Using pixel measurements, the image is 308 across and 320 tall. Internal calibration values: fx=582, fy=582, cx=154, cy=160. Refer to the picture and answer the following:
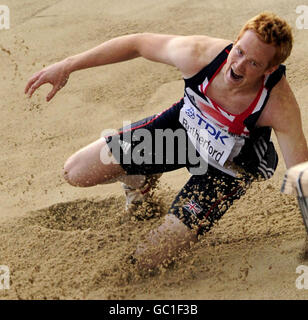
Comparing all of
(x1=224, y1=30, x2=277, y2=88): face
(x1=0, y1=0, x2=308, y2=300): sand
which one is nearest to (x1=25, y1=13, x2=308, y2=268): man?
(x1=224, y1=30, x2=277, y2=88): face

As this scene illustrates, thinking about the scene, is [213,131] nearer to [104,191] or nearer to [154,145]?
[154,145]

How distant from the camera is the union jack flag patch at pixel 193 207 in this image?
2320mm

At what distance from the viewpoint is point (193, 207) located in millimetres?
2326

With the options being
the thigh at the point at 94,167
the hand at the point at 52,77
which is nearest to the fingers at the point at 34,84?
the hand at the point at 52,77

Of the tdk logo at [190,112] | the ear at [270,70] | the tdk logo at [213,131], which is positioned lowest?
the tdk logo at [213,131]

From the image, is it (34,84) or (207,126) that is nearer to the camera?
(207,126)

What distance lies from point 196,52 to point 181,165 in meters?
0.50

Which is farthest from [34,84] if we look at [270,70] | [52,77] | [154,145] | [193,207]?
[270,70]

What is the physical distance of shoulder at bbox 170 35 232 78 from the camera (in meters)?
2.20

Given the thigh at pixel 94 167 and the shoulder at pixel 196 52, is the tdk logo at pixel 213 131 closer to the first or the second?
the shoulder at pixel 196 52

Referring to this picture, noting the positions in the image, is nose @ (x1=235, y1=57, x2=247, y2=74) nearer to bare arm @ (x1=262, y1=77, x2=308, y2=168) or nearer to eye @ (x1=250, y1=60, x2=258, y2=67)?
eye @ (x1=250, y1=60, x2=258, y2=67)

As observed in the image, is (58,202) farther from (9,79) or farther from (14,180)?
(9,79)

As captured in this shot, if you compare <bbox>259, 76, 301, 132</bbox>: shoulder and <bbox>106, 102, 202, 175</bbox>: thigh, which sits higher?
<bbox>259, 76, 301, 132</bbox>: shoulder

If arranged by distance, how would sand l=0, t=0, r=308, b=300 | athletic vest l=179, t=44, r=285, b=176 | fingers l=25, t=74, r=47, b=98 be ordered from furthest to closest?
1. fingers l=25, t=74, r=47, b=98
2. sand l=0, t=0, r=308, b=300
3. athletic vest l=179, t=44, r=285, b=176
